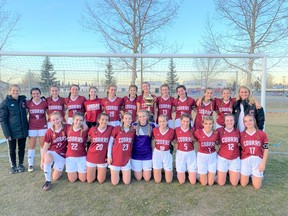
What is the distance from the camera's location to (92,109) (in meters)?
4.19

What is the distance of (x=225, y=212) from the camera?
2.73m

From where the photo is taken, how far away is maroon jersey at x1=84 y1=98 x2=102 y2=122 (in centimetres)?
418

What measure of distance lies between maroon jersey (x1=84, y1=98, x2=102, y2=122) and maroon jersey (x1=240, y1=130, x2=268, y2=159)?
2648mm

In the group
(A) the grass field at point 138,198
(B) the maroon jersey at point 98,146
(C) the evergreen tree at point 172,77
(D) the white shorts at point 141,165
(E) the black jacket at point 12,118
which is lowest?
(A) the grass field at point 138,198

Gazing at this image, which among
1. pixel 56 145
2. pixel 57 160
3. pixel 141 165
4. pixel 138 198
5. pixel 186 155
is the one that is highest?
pixel 56 145

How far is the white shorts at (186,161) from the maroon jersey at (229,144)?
45 centimetres

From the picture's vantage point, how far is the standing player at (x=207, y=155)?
3453 millimetres

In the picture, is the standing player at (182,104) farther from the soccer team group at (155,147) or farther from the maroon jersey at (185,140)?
the maroon jersey at (185,140)

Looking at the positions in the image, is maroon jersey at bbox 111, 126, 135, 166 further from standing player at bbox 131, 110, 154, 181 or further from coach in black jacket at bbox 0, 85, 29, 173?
coach in black jacket at bbox 0, 85, 29, 173

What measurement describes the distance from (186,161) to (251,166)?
1.00 meters

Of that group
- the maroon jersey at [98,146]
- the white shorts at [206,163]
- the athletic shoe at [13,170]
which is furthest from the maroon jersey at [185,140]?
the athletic shoe at [13,170]

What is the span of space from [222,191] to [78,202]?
2113mm

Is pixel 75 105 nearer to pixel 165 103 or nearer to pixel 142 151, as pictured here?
pixel 142 151

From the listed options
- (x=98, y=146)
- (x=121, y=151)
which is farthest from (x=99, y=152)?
(x=121, y=151)
